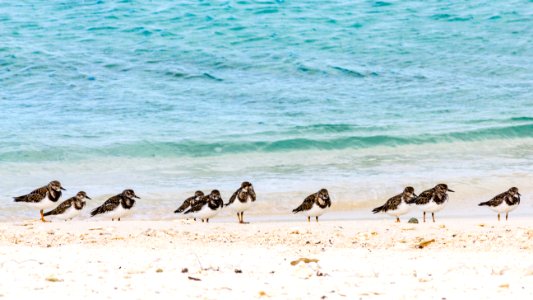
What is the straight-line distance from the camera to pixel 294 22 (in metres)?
35.7

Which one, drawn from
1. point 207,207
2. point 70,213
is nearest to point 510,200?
point 207,207

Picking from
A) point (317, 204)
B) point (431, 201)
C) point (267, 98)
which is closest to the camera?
point (431, 201)

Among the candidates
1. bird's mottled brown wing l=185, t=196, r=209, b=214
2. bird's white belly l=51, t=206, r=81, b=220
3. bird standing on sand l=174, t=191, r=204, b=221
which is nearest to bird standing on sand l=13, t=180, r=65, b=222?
bird's white belly l=51, t=206, r=81, b=220

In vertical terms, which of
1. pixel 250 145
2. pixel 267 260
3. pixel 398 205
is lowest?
pixel 267 260

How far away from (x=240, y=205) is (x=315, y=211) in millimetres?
1081

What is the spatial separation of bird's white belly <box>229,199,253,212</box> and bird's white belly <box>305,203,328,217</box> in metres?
0.84

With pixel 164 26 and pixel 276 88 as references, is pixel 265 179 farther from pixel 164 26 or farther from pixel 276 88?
pixel 164 26

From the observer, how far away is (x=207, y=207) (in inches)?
537

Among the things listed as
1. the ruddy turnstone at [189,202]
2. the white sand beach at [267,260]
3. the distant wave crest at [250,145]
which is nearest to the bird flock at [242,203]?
the ruddy turnstone at [189,202]

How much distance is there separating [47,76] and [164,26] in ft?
24.5

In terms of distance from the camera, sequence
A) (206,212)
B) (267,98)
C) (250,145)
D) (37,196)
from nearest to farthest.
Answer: (206,212) < (37,196) < (250,145) < (267,98)

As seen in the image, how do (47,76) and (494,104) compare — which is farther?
(47,76)

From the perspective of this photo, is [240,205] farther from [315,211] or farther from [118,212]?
[118,212]

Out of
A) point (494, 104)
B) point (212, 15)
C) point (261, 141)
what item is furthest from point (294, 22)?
point (261, 141)
